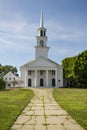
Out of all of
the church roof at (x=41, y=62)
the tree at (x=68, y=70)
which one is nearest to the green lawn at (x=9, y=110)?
the church roof at (x=41, y=62)

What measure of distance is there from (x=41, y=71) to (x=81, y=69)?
34.4 ft

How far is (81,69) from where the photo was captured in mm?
45688

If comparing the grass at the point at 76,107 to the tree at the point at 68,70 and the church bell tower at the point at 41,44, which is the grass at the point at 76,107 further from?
the tree at the point at 68,70

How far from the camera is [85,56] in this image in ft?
151

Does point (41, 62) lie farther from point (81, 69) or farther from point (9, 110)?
point (9, 110)

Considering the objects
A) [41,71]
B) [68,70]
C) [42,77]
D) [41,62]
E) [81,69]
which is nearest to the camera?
[81,69]

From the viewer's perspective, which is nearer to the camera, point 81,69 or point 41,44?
point 81,69

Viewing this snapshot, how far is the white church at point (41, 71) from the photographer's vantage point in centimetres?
4912

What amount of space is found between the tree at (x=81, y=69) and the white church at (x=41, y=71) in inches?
197

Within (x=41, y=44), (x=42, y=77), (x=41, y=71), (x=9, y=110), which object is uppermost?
(x=41, y=44)

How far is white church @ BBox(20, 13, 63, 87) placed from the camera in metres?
49.1

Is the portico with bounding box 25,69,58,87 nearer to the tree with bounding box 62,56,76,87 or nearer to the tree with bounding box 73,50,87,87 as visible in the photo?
the tree with bounding box 62,56,76,87

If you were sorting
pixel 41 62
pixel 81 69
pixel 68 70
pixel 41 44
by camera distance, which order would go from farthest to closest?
pixel 68 70 < pixel 41 44 < pixel 41 62 < pixel 81 69

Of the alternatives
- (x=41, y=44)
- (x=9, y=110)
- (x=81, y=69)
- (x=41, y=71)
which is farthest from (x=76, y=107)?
(x=41, y=44)
